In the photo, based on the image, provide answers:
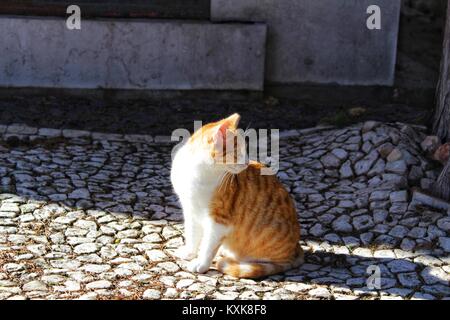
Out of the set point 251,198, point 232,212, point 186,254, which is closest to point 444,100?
point 251,198

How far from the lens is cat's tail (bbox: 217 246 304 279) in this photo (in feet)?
18.3

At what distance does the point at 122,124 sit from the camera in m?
8.74

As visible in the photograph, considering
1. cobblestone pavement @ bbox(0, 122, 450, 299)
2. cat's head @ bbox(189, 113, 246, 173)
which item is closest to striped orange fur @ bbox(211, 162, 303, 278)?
cobblestone pavement @ bbox(0, 122, 450, 299)

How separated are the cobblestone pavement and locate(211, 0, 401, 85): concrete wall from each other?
1.36m

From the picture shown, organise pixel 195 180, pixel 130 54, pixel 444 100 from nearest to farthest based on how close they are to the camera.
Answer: pixel 195 180 → pixel 444 100 → pixel 130 54

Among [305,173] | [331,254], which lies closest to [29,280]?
[331,254]

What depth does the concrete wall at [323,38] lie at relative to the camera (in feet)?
30.7

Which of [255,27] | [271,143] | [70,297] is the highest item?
[255,27]

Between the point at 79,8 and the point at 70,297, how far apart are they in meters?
4.86

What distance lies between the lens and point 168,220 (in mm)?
6594

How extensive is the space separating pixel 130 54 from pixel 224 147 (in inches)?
171

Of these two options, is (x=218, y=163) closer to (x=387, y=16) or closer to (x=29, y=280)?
(x=29, y=280)

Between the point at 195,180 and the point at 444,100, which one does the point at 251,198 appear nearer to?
the point at 195,180

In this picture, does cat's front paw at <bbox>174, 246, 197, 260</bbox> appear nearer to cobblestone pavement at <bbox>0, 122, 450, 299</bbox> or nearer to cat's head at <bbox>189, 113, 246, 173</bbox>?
cobblestone pavement at <bbox>0, 122, 450, 299</bbox>
